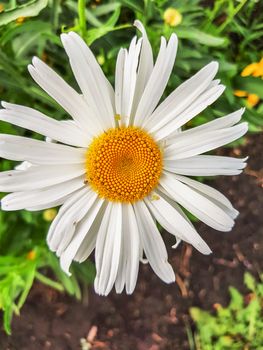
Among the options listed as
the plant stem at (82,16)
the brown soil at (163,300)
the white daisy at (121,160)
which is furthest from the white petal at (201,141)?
the brown soil at (163,300)

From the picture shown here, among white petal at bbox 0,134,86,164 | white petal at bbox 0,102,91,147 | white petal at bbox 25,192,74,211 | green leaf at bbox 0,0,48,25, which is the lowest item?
white petal at bbox 25,192,74,211

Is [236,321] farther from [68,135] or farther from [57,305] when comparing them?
[68,135]

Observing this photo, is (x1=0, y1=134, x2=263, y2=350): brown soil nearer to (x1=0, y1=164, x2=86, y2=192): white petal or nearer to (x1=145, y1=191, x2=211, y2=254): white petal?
(x1=145, y1=191, x2=211, y2=254): white petal

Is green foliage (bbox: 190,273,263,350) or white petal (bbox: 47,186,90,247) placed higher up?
white petal (bbox: 47,186,90,247)

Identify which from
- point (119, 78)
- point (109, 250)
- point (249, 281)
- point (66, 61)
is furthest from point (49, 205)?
point (249, 281)

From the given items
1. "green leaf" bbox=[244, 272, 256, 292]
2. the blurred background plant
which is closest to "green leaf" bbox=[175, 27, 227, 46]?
the blurred background plant

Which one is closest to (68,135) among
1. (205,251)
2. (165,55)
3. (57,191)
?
(57,191)
